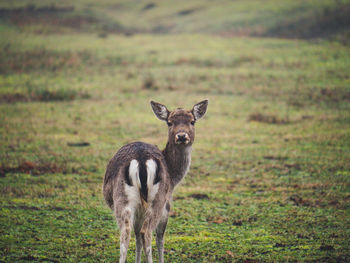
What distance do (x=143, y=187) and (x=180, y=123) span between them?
162 centimetres

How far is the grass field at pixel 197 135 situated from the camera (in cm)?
694

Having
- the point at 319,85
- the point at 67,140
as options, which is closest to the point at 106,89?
the point at 67,140

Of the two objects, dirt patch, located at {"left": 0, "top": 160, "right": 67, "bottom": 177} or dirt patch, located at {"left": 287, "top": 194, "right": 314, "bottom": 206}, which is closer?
dirt patch, located at {"left": 287, "top": 194, "right": 314, "bottom": 206}

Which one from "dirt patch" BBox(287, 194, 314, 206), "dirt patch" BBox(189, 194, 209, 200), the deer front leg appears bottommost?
"dirt patch" BBox(287, 194, 314, 206)

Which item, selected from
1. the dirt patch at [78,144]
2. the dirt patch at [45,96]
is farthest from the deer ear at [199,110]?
the dirt patch at [45,96]

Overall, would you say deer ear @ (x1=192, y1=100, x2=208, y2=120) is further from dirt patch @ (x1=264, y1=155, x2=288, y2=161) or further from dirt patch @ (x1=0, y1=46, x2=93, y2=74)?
dirt patch @ (x1=0, y1=46, x2=93, y2=74)

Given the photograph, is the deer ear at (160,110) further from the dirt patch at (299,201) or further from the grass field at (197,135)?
the dirt patch at (299,201)

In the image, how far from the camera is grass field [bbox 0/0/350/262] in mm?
6941

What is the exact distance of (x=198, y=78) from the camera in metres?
22.5

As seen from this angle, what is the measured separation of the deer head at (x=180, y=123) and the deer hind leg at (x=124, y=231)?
1.43 m

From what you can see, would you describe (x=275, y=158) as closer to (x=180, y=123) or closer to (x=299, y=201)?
(x=299, y=201)

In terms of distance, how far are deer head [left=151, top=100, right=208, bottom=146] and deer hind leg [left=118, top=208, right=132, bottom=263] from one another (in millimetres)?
1435

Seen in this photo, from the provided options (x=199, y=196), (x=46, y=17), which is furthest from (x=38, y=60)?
(x=199, y=196)

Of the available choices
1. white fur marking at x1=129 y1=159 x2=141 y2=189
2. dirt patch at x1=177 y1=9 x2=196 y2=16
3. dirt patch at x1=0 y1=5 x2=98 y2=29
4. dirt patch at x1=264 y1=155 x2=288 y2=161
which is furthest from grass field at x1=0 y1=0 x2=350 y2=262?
dirt patch at x1=177 y1=9 x2=196 y2=16
